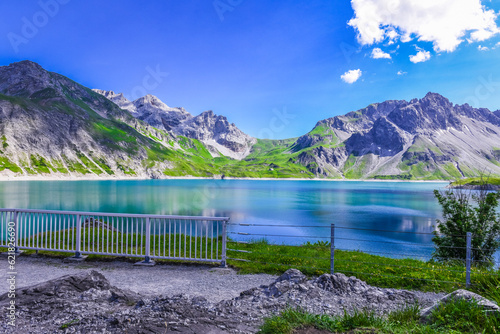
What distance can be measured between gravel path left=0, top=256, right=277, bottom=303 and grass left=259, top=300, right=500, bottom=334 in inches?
132

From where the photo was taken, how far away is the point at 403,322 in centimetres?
546

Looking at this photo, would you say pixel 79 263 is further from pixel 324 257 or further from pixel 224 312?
pixel 324 257

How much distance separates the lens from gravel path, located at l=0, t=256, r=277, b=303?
9.03 m

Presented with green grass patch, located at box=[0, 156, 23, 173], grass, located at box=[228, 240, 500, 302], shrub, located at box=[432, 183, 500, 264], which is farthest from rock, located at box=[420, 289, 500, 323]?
green grass patch, located at box=[0, 156, 23, 173]

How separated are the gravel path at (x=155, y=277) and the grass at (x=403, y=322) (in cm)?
336

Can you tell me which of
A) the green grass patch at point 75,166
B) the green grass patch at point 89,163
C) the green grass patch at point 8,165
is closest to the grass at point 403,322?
the green grass patch at point 8,165

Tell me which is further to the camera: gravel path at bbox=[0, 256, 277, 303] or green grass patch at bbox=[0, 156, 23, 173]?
green grass patch at bbox=[0, 156, 23, 173]

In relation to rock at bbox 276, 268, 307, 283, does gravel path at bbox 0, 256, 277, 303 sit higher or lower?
lower

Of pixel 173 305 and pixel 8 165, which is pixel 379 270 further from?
pixel 8 165

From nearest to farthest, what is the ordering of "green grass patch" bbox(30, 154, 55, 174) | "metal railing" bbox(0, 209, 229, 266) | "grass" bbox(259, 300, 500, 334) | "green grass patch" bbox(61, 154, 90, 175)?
"grass" bbox(259, 300, 500, 334) < "metal railing" bbox(0, 209, 229, 266) < "green grass patch" bbox(30, 154, 55, 174) < "green grass patch" bbox(61, 154, 90, 175)

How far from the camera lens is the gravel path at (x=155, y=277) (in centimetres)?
903

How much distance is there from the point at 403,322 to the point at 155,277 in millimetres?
8163

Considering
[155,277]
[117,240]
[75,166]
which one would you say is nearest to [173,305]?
[155,277]

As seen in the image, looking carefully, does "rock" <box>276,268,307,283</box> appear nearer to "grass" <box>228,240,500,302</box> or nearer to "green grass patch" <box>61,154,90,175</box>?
"grass" <box>228,240,500,302</box>
